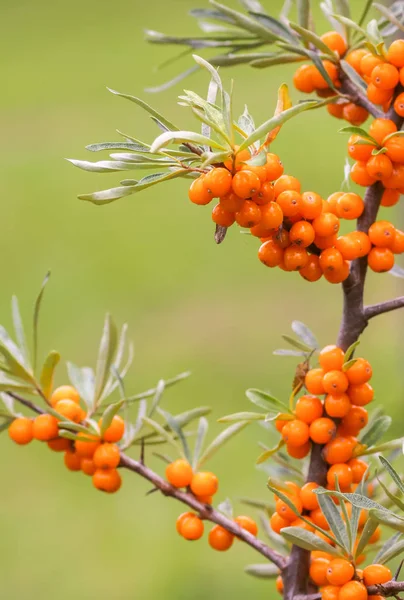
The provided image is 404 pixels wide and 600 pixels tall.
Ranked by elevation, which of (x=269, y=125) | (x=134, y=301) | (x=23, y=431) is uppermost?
(x=269, y=125)

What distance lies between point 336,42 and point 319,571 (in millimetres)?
342

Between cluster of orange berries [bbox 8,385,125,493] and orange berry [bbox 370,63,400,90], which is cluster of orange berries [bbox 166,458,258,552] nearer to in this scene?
cluster of orange berries [bbox 8,385,125,493]

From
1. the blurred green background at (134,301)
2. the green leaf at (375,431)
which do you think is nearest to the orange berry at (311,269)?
the green leaf at (375,431)

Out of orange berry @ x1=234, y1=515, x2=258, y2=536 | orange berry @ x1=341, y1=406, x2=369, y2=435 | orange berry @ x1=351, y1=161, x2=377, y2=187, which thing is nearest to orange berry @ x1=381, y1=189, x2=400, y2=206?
orange berry @ x1=351, y1=161, x2=377, y2=187

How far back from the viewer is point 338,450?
469 mm

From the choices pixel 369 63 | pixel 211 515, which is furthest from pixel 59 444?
pixel 369 63

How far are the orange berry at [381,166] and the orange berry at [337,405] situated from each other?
0.13 m

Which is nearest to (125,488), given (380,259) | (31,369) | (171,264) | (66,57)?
(171,264)

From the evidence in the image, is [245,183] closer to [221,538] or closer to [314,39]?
[314,39]

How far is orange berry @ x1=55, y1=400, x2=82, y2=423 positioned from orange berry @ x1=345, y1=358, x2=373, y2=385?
0.60 ft

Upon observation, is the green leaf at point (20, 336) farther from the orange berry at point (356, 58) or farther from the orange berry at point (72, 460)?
the orange berry at point (356, 58)

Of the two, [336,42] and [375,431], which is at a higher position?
[336,42]

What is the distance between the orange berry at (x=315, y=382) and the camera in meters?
0.47

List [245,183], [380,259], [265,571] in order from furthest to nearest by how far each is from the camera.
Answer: [265,571] < [380,259] < [245,183]
